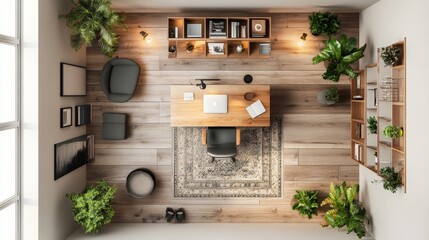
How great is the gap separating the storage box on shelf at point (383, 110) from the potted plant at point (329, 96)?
26cm

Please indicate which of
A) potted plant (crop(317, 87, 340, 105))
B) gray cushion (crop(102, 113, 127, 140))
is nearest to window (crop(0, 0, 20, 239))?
gray cushion (crop(102, 113, 127, 140))

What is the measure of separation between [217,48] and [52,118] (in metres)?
2.31

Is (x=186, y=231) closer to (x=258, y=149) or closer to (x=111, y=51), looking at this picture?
(x=258, y=149)

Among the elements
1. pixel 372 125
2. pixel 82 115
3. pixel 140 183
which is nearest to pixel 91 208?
pixel 140 183

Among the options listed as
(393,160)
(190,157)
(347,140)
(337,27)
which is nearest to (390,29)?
(337,27)

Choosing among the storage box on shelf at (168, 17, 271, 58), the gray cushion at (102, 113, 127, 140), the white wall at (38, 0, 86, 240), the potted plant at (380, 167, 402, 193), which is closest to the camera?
the potted plant at (380, 167, 402, 193)

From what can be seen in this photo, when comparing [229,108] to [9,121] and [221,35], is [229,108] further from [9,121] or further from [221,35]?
[9,121]

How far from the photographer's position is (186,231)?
552cm

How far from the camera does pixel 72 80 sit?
5.36m

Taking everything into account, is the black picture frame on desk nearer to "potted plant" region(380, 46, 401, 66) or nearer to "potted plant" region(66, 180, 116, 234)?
"potted plant" region(66, 180, 116, 234)

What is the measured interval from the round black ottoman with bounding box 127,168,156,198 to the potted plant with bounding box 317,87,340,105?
2572 mm

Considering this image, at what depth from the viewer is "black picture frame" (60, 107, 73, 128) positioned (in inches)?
198

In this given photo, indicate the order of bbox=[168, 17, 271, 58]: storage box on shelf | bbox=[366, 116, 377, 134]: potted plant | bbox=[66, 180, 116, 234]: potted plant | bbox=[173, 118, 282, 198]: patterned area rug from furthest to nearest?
bbox=[173, 118, 282, 198]: patterned area rug
bbox=[168, 17, 271, 58]: storage box on shelf
bbox=[66, 180, 116, 234]: potted plant
bbox=[366, 116, 377, 134]: potted plant

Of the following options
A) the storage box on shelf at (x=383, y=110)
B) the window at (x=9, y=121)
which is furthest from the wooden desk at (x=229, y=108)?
the window at (x=9, y=121)
